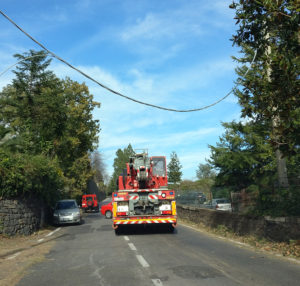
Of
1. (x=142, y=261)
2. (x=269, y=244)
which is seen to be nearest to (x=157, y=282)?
(x=142, y=261)

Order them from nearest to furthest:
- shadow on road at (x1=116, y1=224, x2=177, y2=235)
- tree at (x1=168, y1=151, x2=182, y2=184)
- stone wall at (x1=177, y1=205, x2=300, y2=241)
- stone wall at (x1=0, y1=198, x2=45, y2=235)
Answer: stone wall at (x1=177, y1=205, x2=300, y2=241), stone wall at (x1=0, y1=198, x2=45, y2=235), shadow on road at (x1=116, y1=224, x2=177, y2=235), tree at (x1=168, y1=151, x2=182, y2=184)

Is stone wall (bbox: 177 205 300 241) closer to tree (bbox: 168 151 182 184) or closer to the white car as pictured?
the white car

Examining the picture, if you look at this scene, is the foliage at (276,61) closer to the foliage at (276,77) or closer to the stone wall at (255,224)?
the foliage at (276,77)

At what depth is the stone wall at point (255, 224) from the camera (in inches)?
404

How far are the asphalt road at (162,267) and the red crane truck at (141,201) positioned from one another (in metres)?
3.24

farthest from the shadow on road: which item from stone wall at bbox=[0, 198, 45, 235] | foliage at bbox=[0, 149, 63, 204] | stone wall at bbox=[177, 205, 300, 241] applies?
foliage at bbox=[0, 149, 63, 204]

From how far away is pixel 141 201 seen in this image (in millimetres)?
14570

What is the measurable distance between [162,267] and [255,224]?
590 cm

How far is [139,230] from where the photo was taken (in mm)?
16391

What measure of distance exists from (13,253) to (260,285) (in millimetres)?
7778

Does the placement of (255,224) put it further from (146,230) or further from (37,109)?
(37,109)

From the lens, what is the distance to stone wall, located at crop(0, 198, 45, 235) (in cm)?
1424

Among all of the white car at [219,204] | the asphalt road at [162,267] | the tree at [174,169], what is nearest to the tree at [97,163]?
the tree at [174,169]

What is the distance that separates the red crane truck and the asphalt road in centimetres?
324
